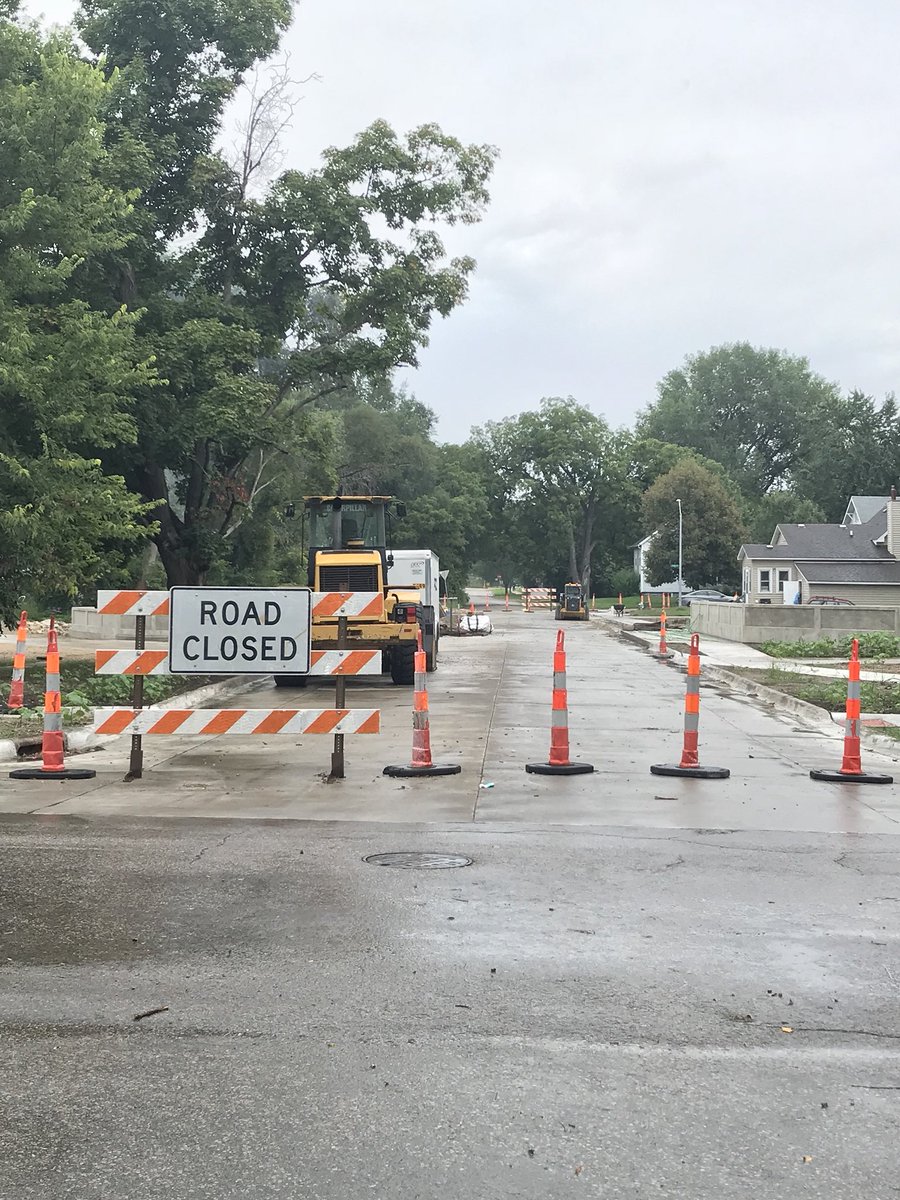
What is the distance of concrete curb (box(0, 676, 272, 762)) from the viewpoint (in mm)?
12570

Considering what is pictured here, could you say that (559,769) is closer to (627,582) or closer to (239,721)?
(239,721)

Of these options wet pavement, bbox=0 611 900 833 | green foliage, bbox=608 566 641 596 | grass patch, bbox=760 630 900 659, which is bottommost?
wet pavement, bbox=0 611 900 833

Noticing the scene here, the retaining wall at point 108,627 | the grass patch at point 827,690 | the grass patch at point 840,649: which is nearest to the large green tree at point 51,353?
the grass patch at point 827,690

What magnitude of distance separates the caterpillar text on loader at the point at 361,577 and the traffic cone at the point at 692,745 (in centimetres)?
921

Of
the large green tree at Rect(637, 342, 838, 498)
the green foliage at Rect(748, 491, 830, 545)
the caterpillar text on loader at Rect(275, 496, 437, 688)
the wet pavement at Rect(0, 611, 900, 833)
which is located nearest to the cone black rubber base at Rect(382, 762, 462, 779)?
the wet pavement at Rect(0, 611, 900, 833)

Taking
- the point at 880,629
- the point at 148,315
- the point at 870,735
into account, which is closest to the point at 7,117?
the point at 148,315

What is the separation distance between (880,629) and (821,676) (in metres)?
10.7

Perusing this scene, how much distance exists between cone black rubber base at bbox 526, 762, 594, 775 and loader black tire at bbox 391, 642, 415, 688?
1092 centimetres

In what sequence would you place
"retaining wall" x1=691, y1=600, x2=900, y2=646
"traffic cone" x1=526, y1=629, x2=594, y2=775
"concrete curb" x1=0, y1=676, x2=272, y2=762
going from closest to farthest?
"traffic cone" x1=526, y1=629, x2=594, y2=775, "concrete curb" x1=0, y1=676, x2=272, y2=762, "retaining wall" x1=691, y1=600, x2=900, y2=646

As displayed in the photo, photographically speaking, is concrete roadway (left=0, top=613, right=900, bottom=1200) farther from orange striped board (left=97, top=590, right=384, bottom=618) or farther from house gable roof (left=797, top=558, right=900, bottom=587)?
house gable roof (left=797, top=558, right=900, bottom=587)

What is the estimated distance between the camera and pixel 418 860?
301 inches

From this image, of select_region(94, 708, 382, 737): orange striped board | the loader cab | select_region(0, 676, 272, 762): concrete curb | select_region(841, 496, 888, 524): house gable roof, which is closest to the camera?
select_region(94, 708, 382, 737): orange striped board

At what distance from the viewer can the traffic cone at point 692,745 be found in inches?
440

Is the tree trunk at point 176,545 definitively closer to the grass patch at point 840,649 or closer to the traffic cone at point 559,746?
the grass patch at point 840,649
